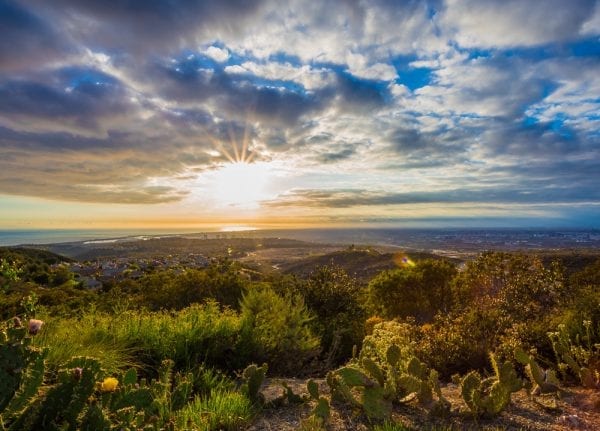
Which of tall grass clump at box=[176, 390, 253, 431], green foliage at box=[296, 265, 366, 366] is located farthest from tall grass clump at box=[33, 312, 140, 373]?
green foliage at box=[296, 265, 366, 366]

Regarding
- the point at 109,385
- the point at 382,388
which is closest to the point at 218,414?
the point at 109,385

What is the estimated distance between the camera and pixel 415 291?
18438 millimetres

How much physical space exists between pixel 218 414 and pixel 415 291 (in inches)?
597

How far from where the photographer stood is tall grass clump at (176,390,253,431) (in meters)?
4.17

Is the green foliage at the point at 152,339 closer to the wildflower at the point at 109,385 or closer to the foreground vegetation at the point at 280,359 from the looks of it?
the foreground vegetation at the point at 280,359

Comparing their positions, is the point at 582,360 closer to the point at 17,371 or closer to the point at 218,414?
the point at 218,414

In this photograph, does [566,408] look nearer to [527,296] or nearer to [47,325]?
[527,296]

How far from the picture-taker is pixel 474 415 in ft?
15.1

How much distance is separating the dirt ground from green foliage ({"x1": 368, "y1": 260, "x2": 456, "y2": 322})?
12.6 metres

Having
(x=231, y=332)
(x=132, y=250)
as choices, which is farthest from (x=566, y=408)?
(x=132, y=250)

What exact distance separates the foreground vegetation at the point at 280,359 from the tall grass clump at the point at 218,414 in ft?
0.04

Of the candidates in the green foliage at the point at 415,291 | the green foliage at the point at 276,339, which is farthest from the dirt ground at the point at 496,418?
the green foliage at the point at 415,291

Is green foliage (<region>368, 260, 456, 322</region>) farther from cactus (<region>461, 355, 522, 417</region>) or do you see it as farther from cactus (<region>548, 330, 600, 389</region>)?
cactus (<region>461, 355, 522, 417</region>)

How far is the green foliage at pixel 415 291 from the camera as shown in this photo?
59.1 feet
